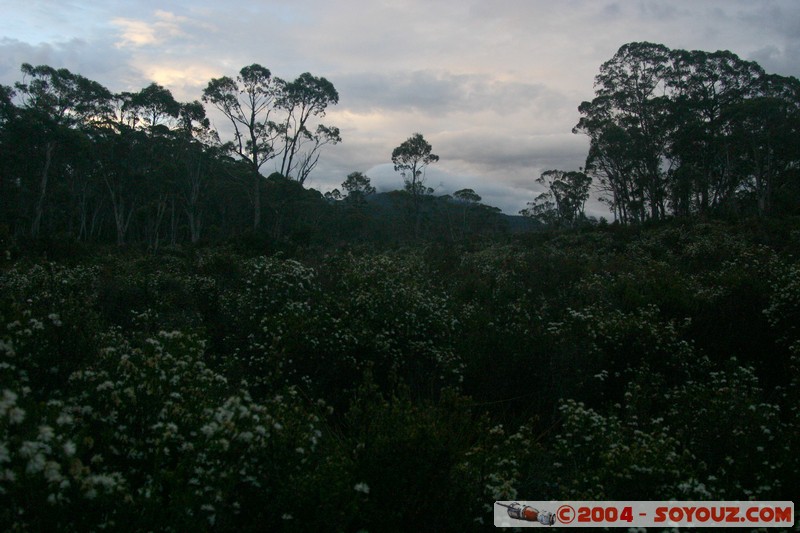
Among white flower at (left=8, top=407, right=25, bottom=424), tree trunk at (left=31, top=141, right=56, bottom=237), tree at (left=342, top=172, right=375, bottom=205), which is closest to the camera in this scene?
white flower at (left=8, top=407, right=25, bottom=424)

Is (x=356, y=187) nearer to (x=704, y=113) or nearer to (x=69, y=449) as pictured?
(x=704, y=113)

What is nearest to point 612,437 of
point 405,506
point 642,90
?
point 405,506

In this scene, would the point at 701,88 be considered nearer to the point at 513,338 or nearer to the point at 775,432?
the point at 513,338

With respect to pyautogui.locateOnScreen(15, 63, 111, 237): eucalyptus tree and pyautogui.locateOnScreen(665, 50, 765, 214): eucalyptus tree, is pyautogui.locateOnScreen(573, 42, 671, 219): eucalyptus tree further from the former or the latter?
pyautogui.locateOnScreen(15, 63, 111, 237): eucalyptus tree

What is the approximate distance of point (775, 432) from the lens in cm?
477

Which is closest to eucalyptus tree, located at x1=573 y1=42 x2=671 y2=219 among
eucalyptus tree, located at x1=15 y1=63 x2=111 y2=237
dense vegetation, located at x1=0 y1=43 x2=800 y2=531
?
dense vegetation, located at x1=0 y1=43 x2=800 y2=531

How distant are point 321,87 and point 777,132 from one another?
24.5 metres

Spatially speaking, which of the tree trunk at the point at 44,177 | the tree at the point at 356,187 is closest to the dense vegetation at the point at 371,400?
the tree trunk at the point at 44,177

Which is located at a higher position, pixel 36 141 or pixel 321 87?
pixel 321 87

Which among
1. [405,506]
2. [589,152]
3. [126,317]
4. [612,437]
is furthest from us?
[589,152]

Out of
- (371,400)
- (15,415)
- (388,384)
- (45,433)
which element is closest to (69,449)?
(45,433)

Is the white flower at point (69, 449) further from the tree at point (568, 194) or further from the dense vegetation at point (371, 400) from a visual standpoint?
the tree at point (568, 194)

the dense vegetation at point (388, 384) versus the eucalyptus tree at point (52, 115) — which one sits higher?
the eucalyptus tree at point (52, 115)

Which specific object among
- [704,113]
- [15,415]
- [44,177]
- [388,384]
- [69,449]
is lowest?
[388,384]
